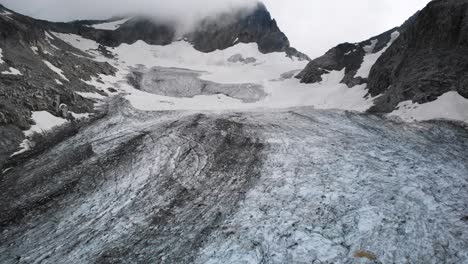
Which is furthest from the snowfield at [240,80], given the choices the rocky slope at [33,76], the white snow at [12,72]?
the white snow at [12,72]

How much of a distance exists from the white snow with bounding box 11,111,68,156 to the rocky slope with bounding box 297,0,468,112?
2340cm

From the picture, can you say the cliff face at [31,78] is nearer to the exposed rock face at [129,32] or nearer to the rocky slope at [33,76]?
the rocky slope at [33,76]

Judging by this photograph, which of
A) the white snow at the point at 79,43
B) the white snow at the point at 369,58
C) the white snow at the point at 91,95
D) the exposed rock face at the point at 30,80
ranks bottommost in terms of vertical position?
the white snow at the point at 369,58

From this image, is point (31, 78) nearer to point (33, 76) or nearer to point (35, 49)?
point (33, 76)

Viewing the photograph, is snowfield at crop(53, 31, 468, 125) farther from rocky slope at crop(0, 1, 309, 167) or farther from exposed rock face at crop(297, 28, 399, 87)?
rocky slope at crop(0, 1, 309, 167)

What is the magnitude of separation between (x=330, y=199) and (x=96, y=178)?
34.7 feet

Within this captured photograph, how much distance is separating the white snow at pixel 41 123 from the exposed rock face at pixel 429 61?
77.2 ft

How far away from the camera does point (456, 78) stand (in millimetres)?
24844

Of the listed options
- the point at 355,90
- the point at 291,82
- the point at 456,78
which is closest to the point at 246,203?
the point at 456,78

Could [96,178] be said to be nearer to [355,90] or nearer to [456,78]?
[456,78]

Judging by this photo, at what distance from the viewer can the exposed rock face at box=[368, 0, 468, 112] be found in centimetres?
2536

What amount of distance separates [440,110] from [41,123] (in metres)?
25.8

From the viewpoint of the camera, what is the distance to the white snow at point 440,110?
72.7 ft

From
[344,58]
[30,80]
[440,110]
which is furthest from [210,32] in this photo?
[440,110]
